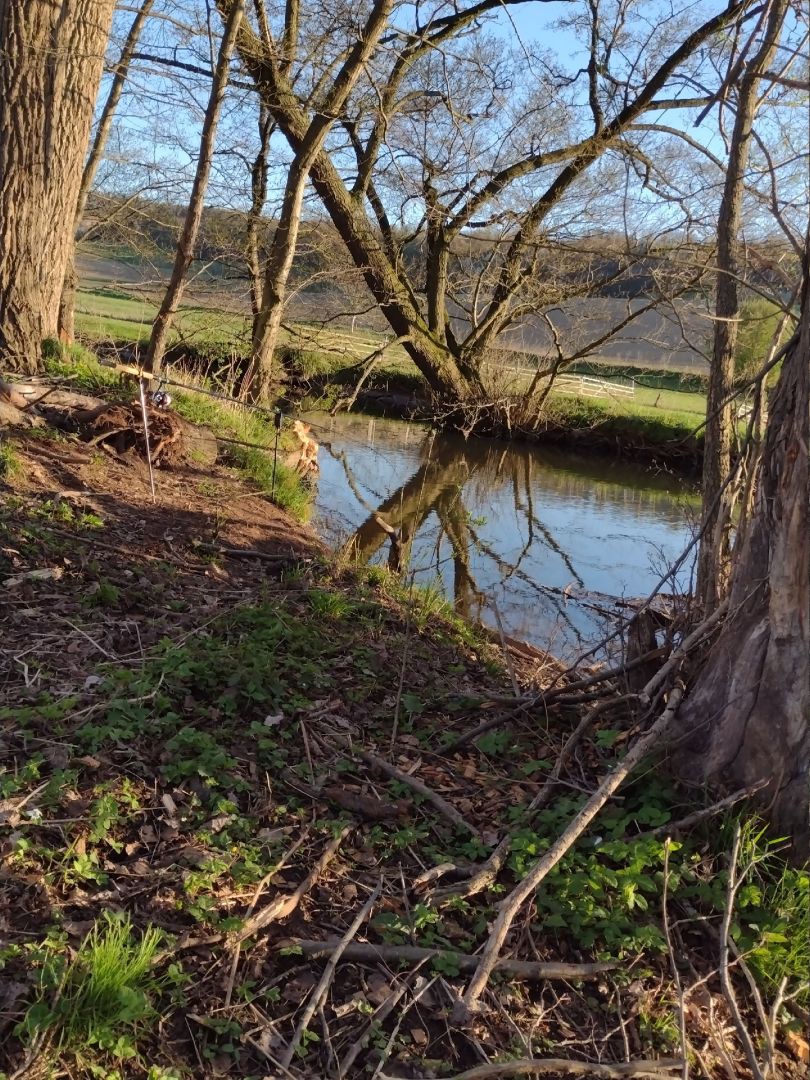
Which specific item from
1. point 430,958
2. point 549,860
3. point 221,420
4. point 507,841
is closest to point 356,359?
point 221,420

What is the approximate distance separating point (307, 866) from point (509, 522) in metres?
9.99

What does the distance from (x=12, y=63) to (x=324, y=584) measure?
643 centimetres

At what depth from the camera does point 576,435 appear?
20062 mm

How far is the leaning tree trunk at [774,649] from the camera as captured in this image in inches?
115

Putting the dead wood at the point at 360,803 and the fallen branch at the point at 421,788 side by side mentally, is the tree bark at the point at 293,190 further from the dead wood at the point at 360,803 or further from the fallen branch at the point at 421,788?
the dead wood at the point at 360,803

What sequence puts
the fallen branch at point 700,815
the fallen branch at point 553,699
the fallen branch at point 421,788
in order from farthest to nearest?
the fallen branch at point 553,699
the fallen branch at point 421,788
the fallen branch at point 700,815

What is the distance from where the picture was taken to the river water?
8562mm

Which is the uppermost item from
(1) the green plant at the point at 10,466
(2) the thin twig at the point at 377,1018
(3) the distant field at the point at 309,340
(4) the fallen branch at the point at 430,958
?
(3) the distant field at the point at 309,340

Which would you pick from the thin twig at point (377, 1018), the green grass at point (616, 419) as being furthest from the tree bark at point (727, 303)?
the green grass at point (616, 419)

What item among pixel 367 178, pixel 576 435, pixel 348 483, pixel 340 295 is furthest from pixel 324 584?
pixel 576 435

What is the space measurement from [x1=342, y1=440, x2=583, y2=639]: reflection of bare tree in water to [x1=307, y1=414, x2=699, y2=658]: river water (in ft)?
0.09

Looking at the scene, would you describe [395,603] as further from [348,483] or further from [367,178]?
[367,178]

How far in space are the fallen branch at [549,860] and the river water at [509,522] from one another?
106 inches

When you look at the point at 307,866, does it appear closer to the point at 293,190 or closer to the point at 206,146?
the point at 206,146
